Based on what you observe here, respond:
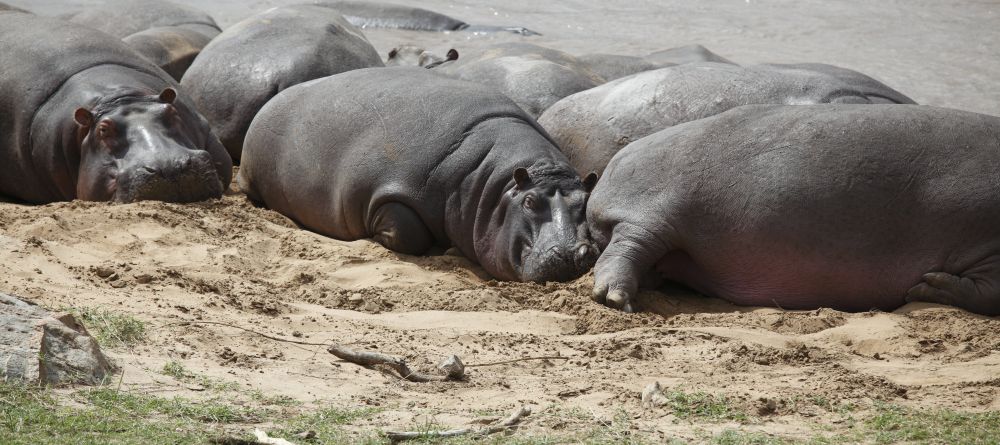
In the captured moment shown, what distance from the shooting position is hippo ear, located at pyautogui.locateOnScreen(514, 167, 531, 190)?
686 cm

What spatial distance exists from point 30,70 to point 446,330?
4.47m

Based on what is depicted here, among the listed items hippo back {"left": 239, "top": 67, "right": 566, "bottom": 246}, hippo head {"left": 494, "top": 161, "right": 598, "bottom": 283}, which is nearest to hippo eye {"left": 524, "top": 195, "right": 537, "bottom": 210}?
hippo head {"left": 494, "top": 161, "right": 598, "bottom": 283}

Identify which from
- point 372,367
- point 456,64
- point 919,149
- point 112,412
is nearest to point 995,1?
point 456,64

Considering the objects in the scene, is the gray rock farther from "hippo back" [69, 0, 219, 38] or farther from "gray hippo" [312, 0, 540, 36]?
"gray hippo" [312, 0, 540, 36]

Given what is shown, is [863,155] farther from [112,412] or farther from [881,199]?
[112,412]

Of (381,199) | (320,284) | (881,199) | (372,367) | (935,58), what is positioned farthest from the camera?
(935,58)

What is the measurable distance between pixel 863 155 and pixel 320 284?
109 inches

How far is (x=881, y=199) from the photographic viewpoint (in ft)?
19.2

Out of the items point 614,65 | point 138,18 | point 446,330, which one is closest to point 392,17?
point 138,18

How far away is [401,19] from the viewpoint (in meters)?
16.6

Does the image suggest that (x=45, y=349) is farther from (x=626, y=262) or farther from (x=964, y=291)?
(x=964, y=291)

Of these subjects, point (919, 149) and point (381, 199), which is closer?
point (919, 149)

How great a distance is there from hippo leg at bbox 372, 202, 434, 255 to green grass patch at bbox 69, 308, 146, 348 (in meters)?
2.68

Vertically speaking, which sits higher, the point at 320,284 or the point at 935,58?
the point at 320,284
